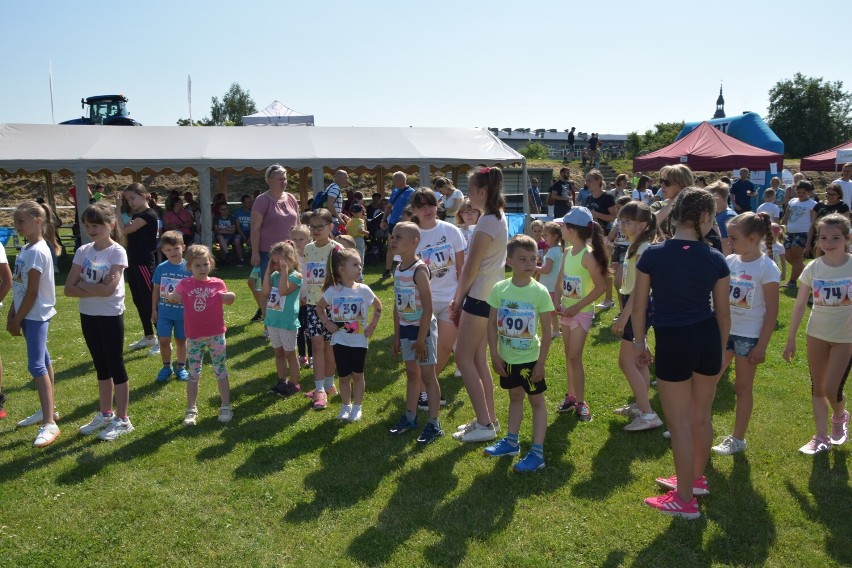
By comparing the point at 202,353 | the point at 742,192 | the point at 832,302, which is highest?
the point at 742,192

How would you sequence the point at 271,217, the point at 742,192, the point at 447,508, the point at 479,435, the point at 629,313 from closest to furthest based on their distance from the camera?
the point at 447,508, the point at 629,313, the point at 479,435, the point at 271,217, the point at 742,192

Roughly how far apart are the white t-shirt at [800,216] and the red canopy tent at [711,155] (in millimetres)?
5786

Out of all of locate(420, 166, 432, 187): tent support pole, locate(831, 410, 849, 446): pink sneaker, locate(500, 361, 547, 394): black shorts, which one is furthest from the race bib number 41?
locate(420, 166, 432, 187): tent support pole

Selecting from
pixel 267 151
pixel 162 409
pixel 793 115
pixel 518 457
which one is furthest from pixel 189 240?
pixel 793 115

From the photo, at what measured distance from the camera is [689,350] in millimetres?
3471

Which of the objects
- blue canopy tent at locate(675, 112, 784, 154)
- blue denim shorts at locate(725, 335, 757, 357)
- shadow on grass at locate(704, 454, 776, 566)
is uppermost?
blue canopy tent at locate(675, 112, 784, 154)

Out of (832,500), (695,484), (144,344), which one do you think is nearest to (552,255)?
(695,484)

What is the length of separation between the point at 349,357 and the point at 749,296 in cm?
283

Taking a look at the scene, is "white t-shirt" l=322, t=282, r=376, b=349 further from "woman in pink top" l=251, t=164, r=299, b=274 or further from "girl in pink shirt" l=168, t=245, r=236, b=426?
"woman in pink top" l=251, t=164, r=299, b=274

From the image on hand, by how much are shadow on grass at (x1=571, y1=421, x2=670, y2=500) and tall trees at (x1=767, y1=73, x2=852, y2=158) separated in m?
66.3

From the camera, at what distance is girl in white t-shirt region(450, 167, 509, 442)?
441 cm

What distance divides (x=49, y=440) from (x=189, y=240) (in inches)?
448

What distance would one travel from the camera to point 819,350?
177 inches

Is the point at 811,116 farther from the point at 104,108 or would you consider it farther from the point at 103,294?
the point at 103,294
